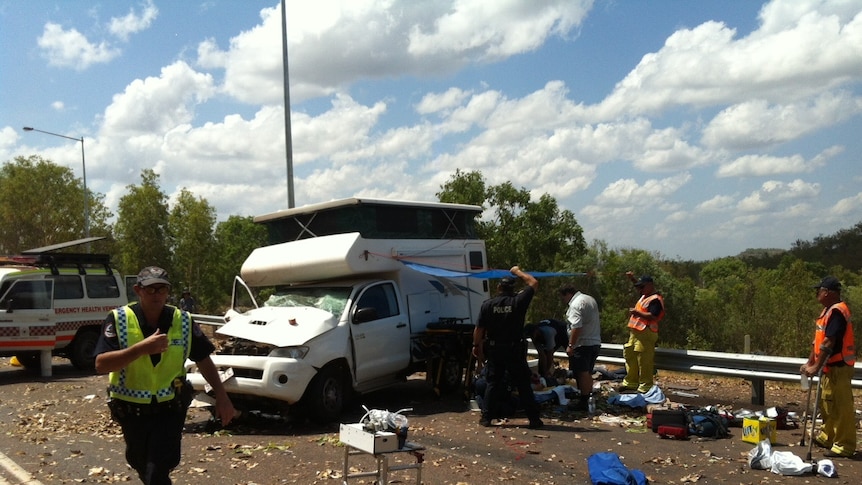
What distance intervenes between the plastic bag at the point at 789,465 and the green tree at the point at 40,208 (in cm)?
4144

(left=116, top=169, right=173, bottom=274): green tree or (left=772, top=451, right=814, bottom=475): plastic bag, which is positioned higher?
(left=116, top=169, right=173, bottom=274): green tree

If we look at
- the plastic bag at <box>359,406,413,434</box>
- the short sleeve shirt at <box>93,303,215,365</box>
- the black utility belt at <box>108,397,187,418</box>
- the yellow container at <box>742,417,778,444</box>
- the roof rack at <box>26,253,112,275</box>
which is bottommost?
the yellow container at <box>742,417,778,444</box>

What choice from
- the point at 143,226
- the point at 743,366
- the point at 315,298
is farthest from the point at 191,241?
the point at 743,366

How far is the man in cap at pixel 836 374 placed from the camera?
306 inches

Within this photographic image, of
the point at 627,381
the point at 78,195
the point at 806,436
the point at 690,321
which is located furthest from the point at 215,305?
the point at 806,436

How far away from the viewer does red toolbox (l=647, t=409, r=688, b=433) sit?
29.1ft

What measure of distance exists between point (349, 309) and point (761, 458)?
5.46m

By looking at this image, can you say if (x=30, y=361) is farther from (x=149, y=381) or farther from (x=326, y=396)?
(x=149, y=381)

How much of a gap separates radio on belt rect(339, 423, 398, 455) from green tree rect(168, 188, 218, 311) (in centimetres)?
3324

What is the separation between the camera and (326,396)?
10.0 metres

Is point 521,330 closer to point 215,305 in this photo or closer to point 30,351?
point 30,351

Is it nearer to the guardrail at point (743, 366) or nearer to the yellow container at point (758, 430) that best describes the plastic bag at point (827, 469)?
the yellow container at point (758, 430)

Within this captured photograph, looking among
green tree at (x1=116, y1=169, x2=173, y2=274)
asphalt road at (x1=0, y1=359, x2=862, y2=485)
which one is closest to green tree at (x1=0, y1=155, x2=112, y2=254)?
green tree at (x1=116, y1=169, x2=173, y2=274)

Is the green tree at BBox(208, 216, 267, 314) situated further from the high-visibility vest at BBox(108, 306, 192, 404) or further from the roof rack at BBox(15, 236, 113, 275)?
the high-visibility vest at BBox(108, 306, 192, 404)
